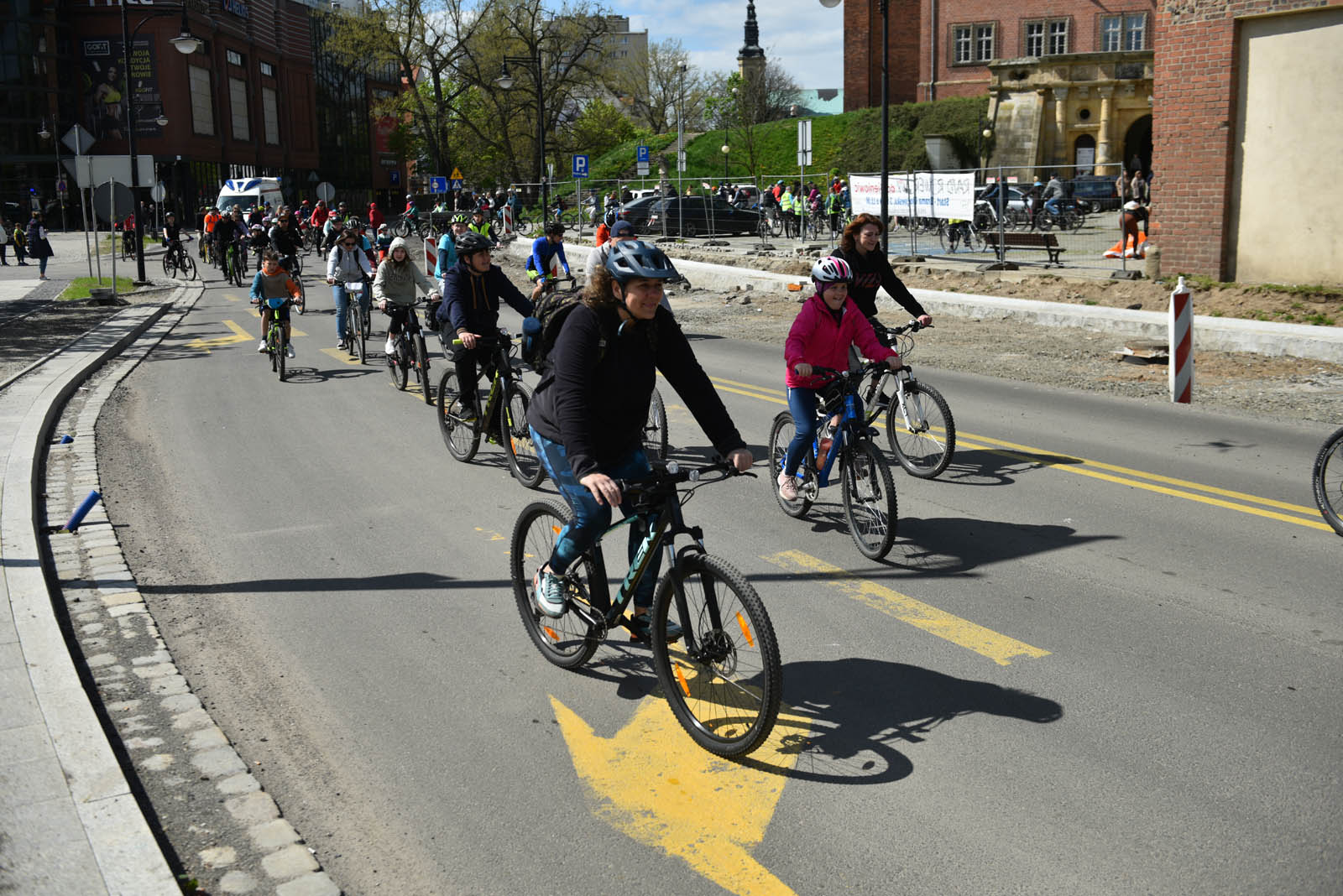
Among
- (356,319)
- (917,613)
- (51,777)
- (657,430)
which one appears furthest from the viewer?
(356,319)

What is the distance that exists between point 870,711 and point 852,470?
251cm

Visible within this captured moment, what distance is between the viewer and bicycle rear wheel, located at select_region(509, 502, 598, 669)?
17.1 ft

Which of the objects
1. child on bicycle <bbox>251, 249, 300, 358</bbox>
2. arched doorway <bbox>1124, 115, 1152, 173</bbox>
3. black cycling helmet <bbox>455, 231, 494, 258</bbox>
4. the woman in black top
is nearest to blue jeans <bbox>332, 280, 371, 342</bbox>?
child on bicycle <bbox>251, 249, 300, 358</bbox>

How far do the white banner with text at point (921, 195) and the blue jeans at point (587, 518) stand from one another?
21687mm

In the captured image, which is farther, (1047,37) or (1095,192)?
(1047,37)

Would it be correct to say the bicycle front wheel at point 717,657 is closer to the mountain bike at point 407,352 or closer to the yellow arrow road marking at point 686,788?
the yellow arrow road marking at point 686,788

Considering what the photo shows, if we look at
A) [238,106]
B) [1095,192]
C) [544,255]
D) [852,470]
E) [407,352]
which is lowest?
[852,470]

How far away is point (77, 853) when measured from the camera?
3795 millimetres

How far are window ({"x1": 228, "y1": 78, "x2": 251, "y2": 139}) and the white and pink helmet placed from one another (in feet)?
295

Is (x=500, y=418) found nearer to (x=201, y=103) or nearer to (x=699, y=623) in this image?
(x=699, y=623)

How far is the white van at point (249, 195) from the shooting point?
5959 centimetres

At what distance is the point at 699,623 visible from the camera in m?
4.61

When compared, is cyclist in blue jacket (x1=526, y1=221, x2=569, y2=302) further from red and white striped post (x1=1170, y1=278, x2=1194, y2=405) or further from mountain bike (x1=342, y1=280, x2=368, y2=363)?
red and white striped post (x1=1170, y1=278, x2=1194, y2=405)

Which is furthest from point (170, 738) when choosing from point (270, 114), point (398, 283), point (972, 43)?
point (270, 114)
